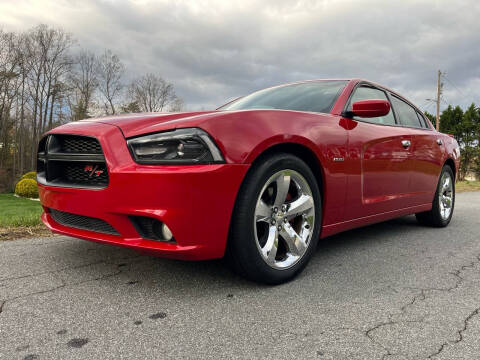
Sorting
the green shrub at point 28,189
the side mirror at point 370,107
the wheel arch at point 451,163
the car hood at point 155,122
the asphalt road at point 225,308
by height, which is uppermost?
the side mirror at point 370,107

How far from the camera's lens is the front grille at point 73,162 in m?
2.09

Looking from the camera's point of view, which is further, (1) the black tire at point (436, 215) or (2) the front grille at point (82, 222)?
(1) the black tire at point (436, 215)

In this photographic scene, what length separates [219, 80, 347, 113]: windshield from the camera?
115 inches

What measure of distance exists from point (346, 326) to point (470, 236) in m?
2.99

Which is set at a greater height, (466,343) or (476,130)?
(476,130)

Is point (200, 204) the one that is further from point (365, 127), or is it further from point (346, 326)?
point (365, 127)

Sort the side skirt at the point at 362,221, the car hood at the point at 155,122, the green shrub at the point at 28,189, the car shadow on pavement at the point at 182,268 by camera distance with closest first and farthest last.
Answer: the car hood at the point at 155,122, the car shadow on pavement at the point at 182,268, the side skirt at the point at 362,221, the green shrub at the point at 28,189

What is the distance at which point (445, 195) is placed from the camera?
4.62 m

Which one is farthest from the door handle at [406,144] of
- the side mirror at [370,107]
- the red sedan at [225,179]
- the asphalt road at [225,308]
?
the asphalt road at [225,308]

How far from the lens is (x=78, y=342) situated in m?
1.53

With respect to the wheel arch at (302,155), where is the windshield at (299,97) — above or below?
above

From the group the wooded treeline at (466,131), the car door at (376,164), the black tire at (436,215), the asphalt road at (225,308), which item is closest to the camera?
the asphalt road at (225,308)

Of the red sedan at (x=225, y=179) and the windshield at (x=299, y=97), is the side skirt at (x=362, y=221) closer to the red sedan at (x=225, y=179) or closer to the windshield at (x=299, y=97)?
the red sedan at (x=225, y=179)

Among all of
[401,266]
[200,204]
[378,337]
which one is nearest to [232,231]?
[200,204]
